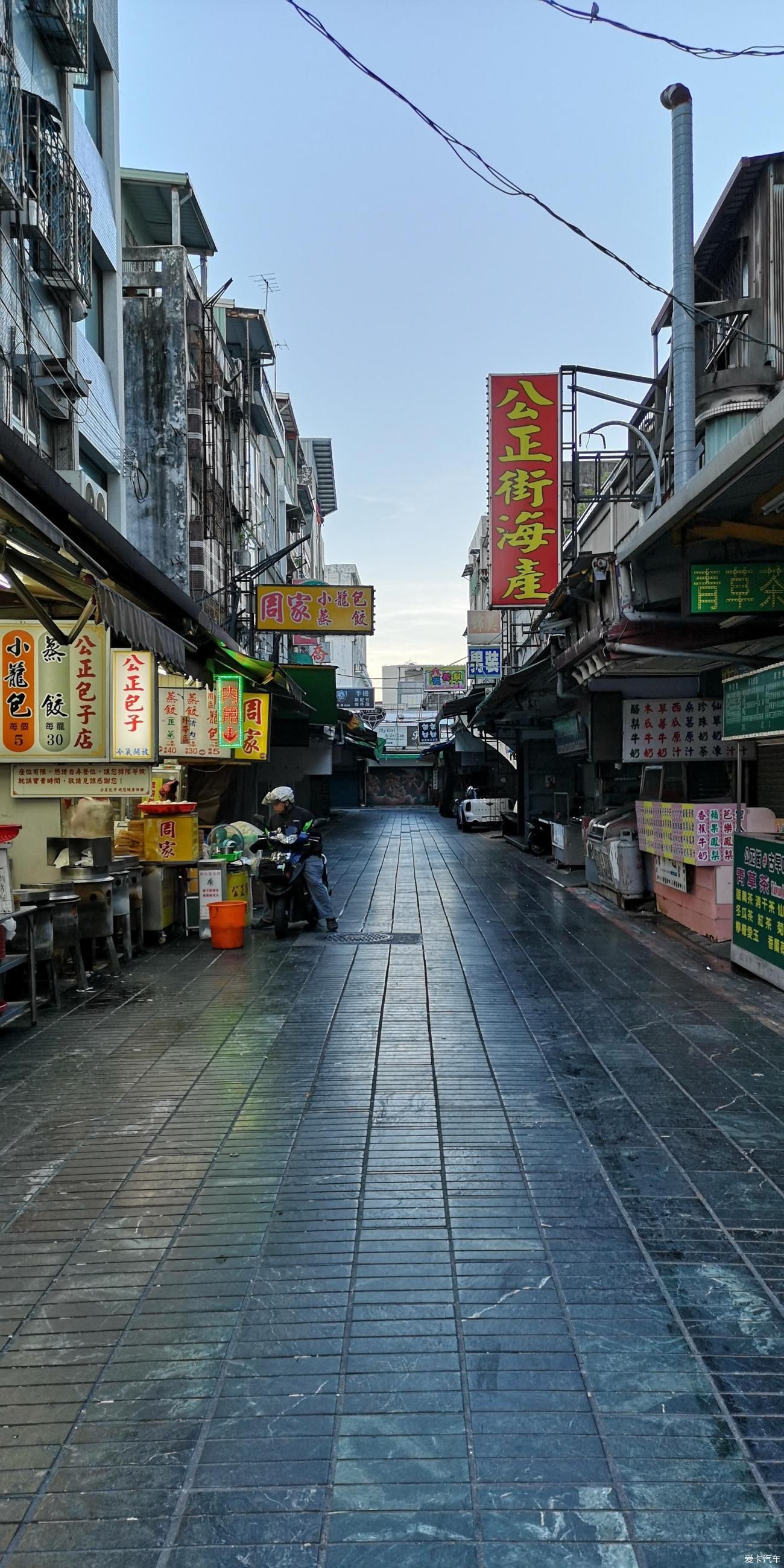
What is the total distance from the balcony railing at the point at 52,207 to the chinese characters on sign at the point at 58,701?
21.6 feet

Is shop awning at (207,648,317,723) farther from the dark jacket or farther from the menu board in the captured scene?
the menu board

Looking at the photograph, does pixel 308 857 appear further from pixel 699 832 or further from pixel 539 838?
pixel 539 838

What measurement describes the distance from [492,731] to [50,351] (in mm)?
20500

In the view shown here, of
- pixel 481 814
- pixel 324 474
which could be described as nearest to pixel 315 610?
pixel 481 814

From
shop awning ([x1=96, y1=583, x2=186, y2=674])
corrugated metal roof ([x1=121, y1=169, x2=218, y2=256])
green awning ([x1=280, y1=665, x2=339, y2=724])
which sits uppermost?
corrugated metal roof ([x1=121, y1=169, x2=218, y2=256])

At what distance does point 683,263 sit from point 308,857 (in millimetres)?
7957

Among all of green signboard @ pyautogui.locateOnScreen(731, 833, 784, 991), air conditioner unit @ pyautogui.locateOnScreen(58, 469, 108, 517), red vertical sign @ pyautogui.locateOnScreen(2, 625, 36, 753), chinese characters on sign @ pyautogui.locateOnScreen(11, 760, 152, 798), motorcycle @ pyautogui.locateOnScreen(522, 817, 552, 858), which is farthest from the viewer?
motorcycle @ pyautogui.locateOnScreen(522, 817, 552, 858)

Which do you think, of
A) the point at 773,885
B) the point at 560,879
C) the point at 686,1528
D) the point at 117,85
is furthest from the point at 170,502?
the point at 686,1528

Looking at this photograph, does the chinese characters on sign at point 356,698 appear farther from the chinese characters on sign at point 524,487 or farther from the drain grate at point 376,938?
the drain grate at point 376,938

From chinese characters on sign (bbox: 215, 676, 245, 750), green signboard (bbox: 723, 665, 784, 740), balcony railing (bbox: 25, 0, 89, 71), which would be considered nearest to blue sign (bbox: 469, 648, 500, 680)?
chinese characters on sign (bbox: 215, 676, 245, 750)

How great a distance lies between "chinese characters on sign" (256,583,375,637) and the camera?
19.4 meters

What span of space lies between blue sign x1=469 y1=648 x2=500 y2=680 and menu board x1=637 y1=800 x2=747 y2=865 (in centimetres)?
1867

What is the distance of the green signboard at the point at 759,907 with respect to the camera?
8.10 metres

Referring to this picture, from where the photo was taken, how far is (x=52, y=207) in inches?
484
